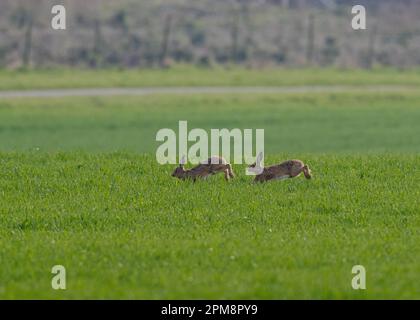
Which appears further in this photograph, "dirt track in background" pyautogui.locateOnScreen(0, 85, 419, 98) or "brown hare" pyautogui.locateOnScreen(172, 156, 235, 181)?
"dirt track in background" pyautogui.locateOnScreen(0, 85, 419, 98)

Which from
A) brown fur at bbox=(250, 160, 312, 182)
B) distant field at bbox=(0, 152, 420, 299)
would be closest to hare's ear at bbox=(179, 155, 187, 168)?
distant field at bbox=(0, 152, 420, 299)

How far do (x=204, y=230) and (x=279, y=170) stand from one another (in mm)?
2967

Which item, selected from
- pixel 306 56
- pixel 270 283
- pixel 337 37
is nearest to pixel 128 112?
pixel 306 56

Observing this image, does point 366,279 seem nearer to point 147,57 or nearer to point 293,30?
point 147,57

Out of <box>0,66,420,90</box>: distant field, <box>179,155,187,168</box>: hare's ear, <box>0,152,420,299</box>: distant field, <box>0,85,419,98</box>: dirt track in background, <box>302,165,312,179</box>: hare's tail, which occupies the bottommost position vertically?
<box>0,152,420,299</box>: distant field

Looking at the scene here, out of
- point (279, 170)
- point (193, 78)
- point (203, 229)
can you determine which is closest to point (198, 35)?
point (193, 78)

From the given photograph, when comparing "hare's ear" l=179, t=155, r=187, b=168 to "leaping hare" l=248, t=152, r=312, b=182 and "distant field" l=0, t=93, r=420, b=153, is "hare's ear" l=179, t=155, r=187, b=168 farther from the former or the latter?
"distant field" l=0, t=93, r=420, b=153

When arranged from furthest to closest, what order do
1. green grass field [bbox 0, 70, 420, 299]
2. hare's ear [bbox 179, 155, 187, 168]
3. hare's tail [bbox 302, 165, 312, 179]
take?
hare's ear [bbox 179, 155, 187, 168]
hare's tail [bbox 302, 165, 312, 179]
green grass field [bbox 0, 70, 420, 299]

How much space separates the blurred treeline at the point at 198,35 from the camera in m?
49.8

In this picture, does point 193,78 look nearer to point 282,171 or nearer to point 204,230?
point 282,171

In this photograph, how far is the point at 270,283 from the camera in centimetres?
A: 1049

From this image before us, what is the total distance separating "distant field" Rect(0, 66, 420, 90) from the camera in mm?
43250

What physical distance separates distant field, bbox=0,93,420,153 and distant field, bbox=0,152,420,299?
40.7 ft

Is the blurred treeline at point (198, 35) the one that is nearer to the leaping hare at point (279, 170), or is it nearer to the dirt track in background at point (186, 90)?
the dirt track in background at point (186, 90)
